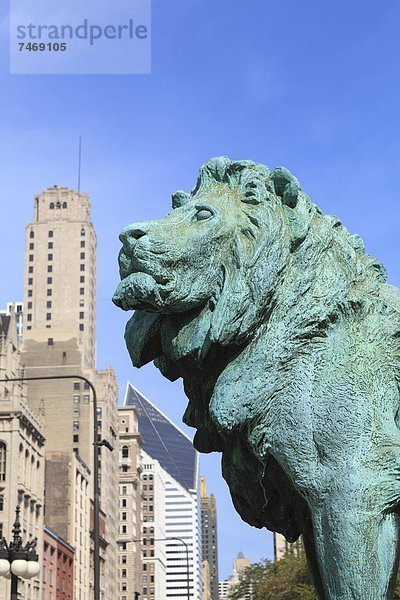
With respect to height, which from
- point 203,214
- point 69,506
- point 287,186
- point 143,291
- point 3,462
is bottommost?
point 143,291

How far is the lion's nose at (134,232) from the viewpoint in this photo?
144 inches

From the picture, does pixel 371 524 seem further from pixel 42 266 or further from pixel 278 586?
pixel 42 266

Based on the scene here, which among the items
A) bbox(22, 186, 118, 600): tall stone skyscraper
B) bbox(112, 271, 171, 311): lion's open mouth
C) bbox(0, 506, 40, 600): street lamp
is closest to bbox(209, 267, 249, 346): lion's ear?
bbox(112, 271, 171, 311): lion's open mouth

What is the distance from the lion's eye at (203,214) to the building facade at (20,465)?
5894 centimetres

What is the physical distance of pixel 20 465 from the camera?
65.0 metres

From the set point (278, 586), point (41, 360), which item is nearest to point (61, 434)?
point (41, 360)

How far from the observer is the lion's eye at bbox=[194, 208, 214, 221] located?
376cm

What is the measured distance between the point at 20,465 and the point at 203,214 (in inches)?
2507

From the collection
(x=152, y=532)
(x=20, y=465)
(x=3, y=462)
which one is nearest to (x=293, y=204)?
(x=3, y=462)

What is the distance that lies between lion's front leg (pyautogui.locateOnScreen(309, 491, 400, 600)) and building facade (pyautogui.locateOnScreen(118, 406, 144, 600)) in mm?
122941

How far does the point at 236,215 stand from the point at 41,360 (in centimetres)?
10782

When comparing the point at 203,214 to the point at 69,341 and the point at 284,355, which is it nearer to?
the point at 284,355

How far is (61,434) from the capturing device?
354 feet

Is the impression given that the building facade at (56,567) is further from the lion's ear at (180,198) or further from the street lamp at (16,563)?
the lion's ear at (180,198)
